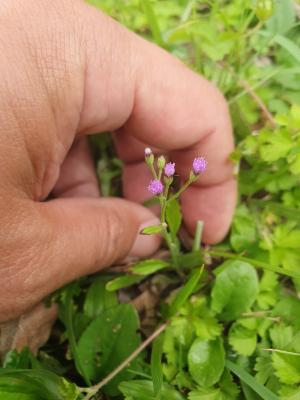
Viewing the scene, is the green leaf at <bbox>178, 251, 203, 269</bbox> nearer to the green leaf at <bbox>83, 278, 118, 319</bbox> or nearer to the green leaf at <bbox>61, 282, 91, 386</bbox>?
the green leaf at <bbox>83, 278, 118, 319</bbox>

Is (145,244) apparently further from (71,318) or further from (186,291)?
(186,291)

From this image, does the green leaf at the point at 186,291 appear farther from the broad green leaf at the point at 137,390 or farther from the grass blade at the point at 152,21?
the grass blade at the point at 152,21

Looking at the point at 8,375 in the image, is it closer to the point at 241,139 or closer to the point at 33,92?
the point at 33,92

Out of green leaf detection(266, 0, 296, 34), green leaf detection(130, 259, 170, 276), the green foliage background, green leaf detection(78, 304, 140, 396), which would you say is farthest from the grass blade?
green leaf detection(78, 304, 140, 396)

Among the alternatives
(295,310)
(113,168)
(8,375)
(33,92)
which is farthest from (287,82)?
(8,375)

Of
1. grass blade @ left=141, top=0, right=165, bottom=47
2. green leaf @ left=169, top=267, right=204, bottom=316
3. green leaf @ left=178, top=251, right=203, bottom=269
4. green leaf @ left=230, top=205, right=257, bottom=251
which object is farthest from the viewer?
grass blade @ left=141, top=0, right=165, bottom=47

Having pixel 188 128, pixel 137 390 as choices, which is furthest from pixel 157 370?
pixel 188 128

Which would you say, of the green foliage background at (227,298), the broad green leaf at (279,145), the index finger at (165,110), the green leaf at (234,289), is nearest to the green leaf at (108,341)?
the green foliage background at (227,298)
